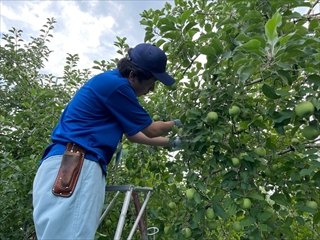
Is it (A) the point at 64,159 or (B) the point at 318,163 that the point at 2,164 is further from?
(B) the point at 318,163

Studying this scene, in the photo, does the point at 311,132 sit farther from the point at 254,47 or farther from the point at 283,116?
the point at 254,47

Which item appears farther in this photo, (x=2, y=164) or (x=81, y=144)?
(x=2, y=164)

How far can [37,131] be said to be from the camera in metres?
2.71

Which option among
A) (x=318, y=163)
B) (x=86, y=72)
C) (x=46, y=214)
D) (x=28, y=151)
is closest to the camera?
(x=46, y=214)

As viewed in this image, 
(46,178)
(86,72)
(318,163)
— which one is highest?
(86,72)

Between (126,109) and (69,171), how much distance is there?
385 millimetres

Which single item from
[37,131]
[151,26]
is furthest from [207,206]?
[37,131]

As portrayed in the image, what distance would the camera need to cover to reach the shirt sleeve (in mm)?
1547

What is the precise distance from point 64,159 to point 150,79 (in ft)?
2.07

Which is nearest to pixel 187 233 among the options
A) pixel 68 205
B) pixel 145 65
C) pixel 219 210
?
pixel 219 210

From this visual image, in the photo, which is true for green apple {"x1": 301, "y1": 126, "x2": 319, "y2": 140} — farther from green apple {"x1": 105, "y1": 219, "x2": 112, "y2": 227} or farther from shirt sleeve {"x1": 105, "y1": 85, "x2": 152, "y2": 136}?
green apple {"x1": 105, "y1": 219, "x2": 112, "y2": 227}

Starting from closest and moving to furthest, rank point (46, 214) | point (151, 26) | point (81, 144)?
point (46, 214) → point (81, 144) → point (151, 26)

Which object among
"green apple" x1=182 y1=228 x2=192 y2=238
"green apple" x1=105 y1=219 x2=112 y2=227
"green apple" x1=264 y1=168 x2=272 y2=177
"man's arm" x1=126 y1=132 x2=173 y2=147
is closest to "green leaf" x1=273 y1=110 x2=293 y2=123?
"green apple" x1=264 y1=168 x2=272 y2=177

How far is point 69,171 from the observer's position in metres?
1.37
